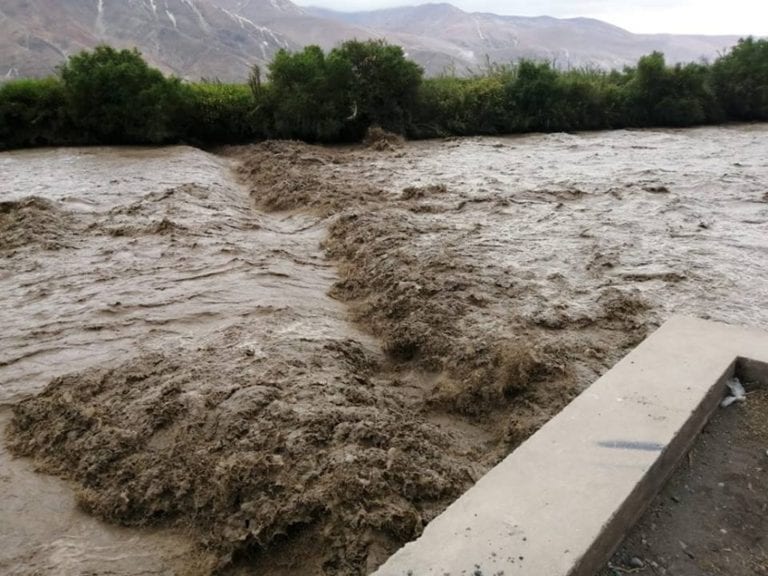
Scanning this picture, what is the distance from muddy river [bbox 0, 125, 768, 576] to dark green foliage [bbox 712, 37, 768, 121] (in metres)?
7.38

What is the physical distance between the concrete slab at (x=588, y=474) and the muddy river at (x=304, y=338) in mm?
291

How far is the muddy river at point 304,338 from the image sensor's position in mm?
2303

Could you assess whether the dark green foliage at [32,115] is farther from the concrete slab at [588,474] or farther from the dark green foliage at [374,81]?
the concrete slab at [588,474]

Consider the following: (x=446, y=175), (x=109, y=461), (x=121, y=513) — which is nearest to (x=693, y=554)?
(x=121, y=513)

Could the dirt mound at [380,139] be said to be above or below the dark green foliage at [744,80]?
below

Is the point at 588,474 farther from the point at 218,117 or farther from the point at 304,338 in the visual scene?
the point at 218,117

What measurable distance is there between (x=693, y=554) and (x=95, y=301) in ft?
12.6

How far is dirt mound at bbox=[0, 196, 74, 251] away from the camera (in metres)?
5.62

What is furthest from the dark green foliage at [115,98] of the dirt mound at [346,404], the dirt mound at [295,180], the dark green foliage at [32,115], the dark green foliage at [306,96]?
the dirt mound at [346,404]

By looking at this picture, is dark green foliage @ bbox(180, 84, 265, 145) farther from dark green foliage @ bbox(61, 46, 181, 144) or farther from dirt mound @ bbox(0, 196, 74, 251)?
dirt mound @ bbox(0, 196, 74, 251)

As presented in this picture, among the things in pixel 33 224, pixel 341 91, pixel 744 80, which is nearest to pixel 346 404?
pixel 33 224

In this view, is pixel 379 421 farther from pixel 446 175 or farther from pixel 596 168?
pixel 596 168

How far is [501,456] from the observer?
2.71m

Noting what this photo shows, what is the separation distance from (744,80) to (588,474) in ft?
48.3
